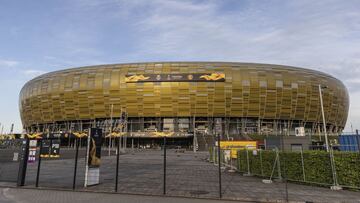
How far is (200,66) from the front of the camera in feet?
263

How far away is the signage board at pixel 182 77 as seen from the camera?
78375mm

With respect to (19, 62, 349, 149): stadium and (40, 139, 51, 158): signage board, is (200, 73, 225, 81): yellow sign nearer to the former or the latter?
(19, 62, 349, 149): stadium

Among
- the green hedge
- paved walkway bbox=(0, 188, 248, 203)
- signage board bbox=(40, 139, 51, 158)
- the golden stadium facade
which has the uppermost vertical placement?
the golden stadium facade

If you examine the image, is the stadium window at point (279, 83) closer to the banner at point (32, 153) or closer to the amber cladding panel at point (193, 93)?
the amber cladding panel at point (193, 93)

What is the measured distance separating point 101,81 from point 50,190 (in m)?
73.1

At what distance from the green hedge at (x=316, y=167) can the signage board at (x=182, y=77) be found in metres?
61.6

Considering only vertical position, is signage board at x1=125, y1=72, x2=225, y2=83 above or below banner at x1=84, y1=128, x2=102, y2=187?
above

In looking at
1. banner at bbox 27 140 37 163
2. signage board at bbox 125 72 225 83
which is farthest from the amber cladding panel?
banner at bbox 27 140 37 163

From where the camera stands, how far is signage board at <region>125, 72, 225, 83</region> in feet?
257

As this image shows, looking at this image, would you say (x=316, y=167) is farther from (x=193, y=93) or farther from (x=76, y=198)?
(x=193, y=93)

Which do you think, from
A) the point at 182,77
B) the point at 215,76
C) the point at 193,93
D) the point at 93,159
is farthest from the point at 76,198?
the point at 215,76

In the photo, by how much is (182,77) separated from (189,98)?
21.3ft

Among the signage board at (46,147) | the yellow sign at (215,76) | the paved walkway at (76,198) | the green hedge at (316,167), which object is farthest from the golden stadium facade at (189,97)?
the paved walkway at (76,198)

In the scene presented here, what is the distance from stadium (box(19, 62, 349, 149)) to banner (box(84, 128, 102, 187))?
60923 millimetres
